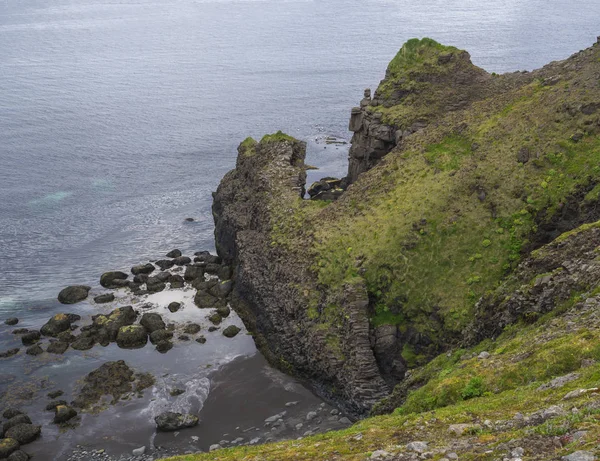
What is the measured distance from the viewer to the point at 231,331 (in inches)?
2472

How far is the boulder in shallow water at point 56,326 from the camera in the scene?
213ft

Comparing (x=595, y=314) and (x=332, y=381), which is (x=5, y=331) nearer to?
(x=332, y=381)

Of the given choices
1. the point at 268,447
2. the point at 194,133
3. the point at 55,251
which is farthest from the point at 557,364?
the point at 194,133

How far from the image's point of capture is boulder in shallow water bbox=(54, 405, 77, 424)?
51438mm

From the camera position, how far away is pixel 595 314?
29.1 m

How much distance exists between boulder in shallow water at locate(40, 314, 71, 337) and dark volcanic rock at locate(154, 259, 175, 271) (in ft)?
49.2

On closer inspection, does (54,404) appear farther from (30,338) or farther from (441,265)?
(441,265)

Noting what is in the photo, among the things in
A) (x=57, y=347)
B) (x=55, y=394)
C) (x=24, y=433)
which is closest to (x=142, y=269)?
(x=57, y=347)

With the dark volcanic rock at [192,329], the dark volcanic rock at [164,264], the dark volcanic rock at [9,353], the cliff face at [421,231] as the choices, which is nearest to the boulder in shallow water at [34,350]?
the dark volcanic rock at [9,353]

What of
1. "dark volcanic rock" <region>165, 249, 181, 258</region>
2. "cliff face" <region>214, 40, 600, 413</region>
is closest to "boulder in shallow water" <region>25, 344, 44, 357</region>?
"cliff face" <region>214, 40, 600, 413</region>

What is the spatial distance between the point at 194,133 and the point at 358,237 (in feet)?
300

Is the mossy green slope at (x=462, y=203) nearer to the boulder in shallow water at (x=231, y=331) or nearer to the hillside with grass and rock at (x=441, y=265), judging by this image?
the hillside with grass and rock at (x=441, y=265)

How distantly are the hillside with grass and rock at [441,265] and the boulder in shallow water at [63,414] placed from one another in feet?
58.4

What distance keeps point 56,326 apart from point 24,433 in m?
17.2
